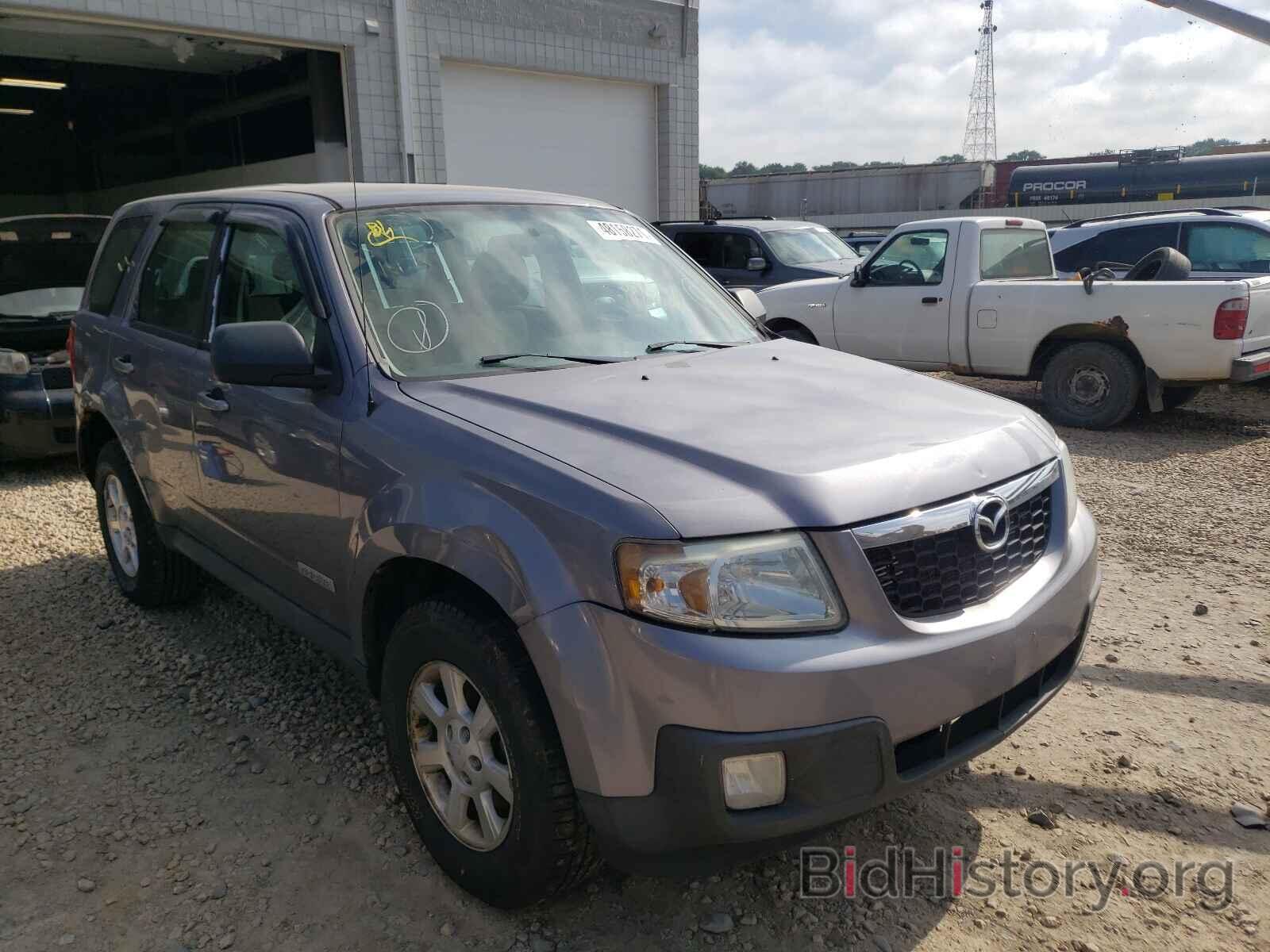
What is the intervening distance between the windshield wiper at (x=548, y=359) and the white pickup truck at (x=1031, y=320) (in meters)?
6.27

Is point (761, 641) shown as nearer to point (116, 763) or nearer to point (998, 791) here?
point (998, 791)

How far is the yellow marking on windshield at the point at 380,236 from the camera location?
3.21 meters

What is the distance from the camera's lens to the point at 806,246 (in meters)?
12.4

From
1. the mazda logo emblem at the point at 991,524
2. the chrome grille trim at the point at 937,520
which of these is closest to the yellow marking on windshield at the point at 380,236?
the chrome grille trim at the point at 937,520

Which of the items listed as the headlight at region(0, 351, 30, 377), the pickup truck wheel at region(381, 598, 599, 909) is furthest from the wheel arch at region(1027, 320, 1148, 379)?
the headlight at region(0, 351, 30, 377)

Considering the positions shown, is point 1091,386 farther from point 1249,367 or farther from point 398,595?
point 398,595

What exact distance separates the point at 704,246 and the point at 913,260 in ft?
11.8

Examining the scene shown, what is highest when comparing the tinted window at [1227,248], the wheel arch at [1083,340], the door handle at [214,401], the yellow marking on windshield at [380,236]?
the yellow marking on windshield at [380,236]

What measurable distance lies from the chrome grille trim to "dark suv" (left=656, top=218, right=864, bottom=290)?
911cm

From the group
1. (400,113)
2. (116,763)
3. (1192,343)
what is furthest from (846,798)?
(400,113)

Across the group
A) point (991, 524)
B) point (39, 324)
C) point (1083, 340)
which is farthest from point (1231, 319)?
point (39, 324)

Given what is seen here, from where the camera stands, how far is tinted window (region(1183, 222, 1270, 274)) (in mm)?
9430

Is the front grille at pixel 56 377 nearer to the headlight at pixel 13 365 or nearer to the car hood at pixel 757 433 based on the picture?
the headlight at pixel 13 365

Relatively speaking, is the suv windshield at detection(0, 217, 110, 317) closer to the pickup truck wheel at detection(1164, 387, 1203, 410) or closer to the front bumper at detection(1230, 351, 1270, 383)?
the front bumper at detection(1230, 351, 1270, 383)
